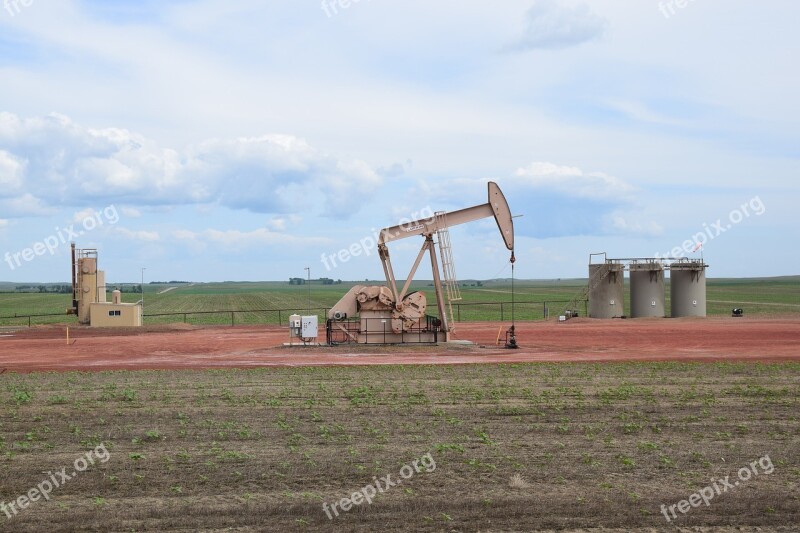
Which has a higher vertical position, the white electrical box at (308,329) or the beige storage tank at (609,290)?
the beige storage tank at (609,290)

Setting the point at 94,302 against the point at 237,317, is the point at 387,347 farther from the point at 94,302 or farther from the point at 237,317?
the point at 237,317

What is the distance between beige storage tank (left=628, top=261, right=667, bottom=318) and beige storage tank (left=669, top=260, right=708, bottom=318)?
50.7 inches

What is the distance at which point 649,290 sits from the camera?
55500 mm

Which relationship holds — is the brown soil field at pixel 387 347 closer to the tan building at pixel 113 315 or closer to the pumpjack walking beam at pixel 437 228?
the tan building at pixel 113 315

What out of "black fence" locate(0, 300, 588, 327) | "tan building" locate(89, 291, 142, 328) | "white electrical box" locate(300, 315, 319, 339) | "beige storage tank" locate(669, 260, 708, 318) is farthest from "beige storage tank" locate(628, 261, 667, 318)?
"tan building" locate(89, 291, 142, 328)

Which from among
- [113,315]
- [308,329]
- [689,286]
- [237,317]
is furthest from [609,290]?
[237,317]

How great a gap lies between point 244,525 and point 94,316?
40.1 m

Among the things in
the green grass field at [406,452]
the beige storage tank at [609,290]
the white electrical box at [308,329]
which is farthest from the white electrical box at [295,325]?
the beige storage tank at [609,290]

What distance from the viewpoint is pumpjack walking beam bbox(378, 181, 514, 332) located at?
33.8m

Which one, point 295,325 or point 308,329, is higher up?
point 295,325

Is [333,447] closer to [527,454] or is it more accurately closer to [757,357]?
[527,454]

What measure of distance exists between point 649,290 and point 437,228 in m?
26.5

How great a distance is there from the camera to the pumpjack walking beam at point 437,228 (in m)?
33.8

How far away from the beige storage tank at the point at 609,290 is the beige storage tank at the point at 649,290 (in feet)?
4.72
